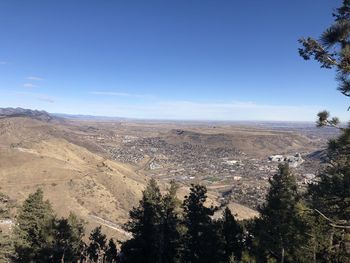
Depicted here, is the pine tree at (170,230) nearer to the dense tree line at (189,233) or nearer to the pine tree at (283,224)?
the dense tree line at (189,233)

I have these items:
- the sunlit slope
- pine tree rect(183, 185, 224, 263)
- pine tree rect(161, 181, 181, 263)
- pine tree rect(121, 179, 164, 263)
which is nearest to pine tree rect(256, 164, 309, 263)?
pine tree rect(183, 185, 224, 263)

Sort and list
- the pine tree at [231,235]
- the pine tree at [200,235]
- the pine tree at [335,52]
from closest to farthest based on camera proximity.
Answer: the pine tree at [335,52] → the pine tree at [200,235] → the pine tree at [231,235]

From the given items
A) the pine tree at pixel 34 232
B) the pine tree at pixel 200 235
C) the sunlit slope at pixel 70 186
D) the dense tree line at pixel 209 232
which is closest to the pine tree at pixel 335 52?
the dense tree line at pixel 209 232

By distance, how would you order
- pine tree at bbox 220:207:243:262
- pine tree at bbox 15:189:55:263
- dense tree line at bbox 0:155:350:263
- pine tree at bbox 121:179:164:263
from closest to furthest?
dense tree line at bbox 0:155:350:263 → pine tree at bbox 15:189:55:263 → pine tree at bbox 220:207:243:262 → pine tree at bbox 121:179:164:263

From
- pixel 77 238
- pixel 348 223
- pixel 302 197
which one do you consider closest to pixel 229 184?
pixel 77 238

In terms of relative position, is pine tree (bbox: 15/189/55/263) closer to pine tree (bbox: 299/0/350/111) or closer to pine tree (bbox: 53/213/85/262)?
pine tree (bbox: 53/213/85/262)

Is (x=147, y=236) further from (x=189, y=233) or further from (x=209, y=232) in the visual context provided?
(x=209, y=232)

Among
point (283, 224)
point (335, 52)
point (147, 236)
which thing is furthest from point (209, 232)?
point (335, 52)
